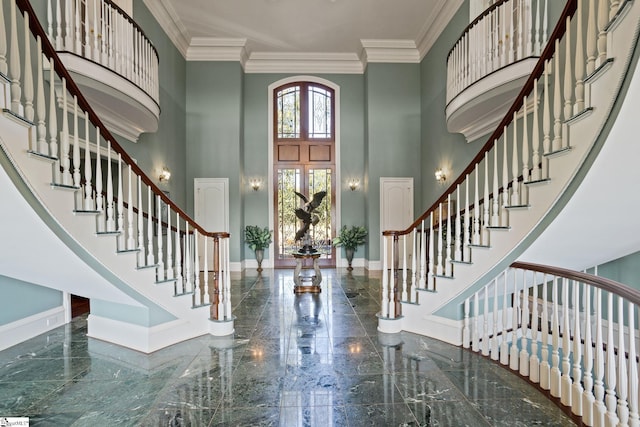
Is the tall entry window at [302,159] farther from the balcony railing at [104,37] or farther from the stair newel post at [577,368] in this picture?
the stair newel post at [577,368]

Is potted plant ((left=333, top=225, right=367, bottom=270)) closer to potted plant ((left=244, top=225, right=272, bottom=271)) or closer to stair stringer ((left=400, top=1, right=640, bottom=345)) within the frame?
potted plant ((left=244, top=225, right=272, bottom=271))

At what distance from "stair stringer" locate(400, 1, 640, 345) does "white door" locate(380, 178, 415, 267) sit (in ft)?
13.8

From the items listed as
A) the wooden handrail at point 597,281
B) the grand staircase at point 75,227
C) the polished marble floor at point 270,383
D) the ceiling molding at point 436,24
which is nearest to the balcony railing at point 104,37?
the grand staircase at point 75,227

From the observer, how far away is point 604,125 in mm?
1913

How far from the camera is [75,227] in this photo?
236cm

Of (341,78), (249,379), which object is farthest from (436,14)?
(249,379)

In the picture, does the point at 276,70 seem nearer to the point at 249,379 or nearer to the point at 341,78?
the point at 341,78

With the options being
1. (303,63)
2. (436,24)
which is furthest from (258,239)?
(436,24)

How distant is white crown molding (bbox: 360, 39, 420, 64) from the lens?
7.59 m

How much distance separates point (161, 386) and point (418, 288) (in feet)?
8.80

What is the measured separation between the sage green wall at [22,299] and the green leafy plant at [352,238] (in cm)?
545

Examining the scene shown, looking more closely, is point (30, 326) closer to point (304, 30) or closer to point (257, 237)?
point (257, 237)

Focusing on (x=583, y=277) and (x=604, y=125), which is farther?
(x=583, y=277)

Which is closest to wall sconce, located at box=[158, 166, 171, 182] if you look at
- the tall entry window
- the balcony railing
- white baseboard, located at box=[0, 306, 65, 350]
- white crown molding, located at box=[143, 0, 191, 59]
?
the balcony railing
